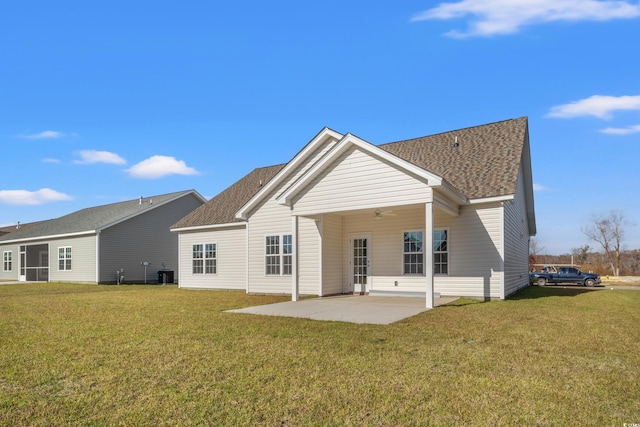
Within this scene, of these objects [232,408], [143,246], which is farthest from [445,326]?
[143,246]

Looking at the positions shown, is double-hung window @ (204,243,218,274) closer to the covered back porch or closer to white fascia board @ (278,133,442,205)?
the covered back porch

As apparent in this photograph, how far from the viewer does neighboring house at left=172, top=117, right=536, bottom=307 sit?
42.6 feet

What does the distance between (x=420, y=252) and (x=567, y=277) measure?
1764 centimetres

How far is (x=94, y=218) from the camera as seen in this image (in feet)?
98.9

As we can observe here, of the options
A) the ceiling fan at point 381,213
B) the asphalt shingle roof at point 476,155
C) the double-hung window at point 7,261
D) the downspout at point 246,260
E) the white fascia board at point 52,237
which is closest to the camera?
the asphalt shingle roof at point 476,155

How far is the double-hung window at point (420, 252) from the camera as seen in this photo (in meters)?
14.7

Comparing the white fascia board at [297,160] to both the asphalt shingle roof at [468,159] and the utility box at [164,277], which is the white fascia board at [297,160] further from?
the utility box at [164,277]

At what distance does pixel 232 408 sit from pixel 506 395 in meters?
2.81

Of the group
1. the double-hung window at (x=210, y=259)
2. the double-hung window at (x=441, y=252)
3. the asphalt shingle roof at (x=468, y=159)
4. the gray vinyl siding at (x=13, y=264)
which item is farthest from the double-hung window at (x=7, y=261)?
the double-hung window at (x=441, y=252)

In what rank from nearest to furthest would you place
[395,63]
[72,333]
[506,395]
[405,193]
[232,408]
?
[232,408], [506,395], [72,333], [405,193], [395,63]

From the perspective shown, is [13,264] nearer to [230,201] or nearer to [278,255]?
[230,201]

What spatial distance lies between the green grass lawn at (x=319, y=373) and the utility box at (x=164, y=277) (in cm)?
1841

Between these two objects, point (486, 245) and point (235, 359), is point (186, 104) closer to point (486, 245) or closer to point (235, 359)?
point (486, 245)

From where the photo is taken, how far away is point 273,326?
8.71 m
